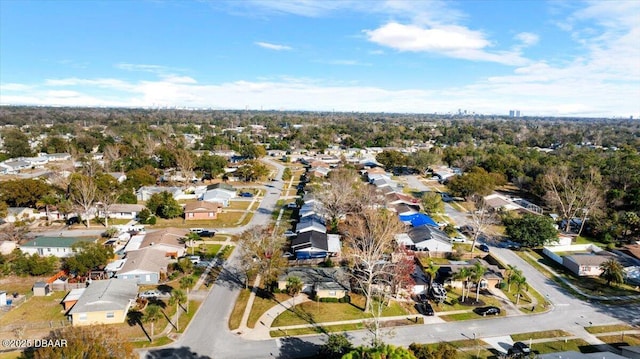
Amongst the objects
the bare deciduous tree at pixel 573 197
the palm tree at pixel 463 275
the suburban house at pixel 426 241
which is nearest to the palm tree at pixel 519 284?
the palm tree at pixel 463 275

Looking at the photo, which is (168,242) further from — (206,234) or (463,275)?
(463,275)

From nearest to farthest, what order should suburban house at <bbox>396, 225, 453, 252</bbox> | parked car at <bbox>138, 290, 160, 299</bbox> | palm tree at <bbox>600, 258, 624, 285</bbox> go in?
parked car at <bbox>138, 290, 160, 299</bbox>
palm tree at <bbox>600, 258, 624, 285</bbox>
suburban house at <bbox>396, 225, 453, 252</bbox>

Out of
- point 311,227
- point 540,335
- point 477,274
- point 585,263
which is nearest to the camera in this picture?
point 540,335

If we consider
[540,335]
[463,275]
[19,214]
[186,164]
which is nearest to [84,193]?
[19,214]

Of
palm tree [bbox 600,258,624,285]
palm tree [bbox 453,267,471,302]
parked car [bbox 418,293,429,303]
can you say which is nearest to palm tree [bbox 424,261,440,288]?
parked car [bbox 418,293,429,303]

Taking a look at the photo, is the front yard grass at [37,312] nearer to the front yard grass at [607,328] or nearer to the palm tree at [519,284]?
the palm tree at [519,284]

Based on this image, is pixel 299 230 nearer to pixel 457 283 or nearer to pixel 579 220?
pixel 457 283

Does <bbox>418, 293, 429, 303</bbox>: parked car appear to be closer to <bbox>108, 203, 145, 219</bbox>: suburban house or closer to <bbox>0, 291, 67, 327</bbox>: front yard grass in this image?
<bbox>0, 291, 67, 327</bbox>: front yard grass
